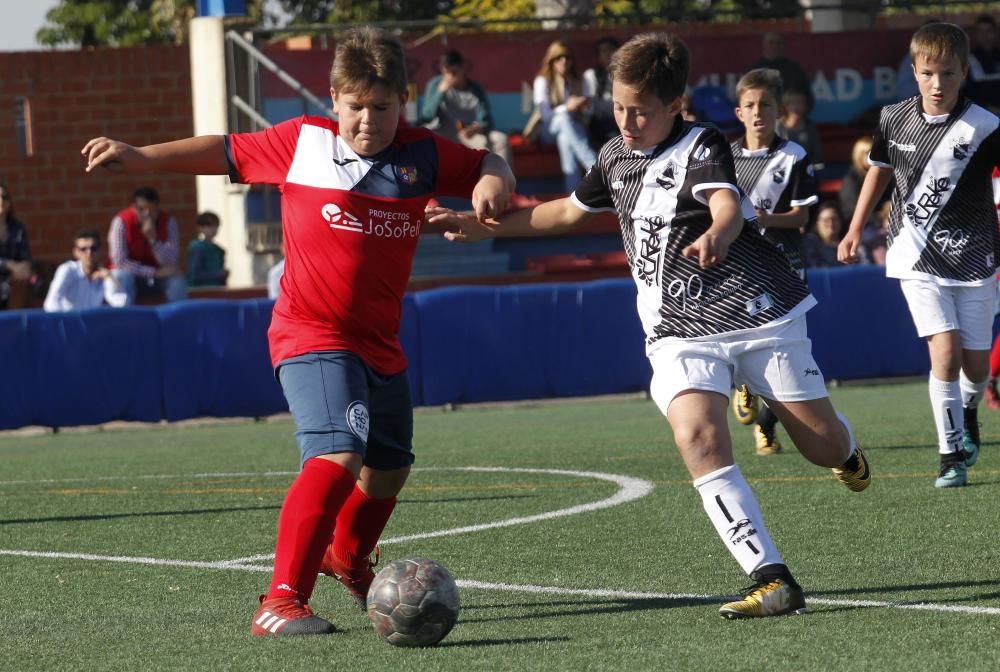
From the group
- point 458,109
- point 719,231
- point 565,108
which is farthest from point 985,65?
point 719,231

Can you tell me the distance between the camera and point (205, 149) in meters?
5.81

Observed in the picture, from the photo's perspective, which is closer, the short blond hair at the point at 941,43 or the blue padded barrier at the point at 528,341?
the short blond hair at the point at 941,43

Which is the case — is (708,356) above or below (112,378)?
above

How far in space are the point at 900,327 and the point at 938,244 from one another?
8492 mm

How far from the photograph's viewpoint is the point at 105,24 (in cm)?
3600

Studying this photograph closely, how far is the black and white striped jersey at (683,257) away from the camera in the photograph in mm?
5723

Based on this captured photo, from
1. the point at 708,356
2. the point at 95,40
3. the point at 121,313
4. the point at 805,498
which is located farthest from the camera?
the point at 95,40

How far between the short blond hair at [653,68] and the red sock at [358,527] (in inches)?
66.8

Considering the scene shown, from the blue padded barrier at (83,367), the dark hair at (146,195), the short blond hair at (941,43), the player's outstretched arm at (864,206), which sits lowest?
the blue padded barrier at (83,367)

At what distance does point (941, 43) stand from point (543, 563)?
3.25 m

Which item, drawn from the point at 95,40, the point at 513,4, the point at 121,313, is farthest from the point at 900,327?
the point at 95,40

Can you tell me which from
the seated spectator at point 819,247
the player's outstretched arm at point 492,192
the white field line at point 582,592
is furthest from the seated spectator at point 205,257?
the player's outstretched arm at point 492,192

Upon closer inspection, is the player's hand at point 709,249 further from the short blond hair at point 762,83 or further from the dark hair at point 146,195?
the dark hair at point 146,195

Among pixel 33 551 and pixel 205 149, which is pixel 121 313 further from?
pixel 205 149
